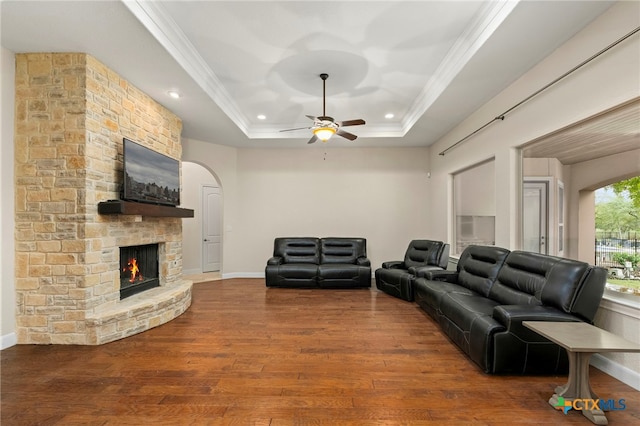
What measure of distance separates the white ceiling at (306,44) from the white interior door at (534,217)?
133cm

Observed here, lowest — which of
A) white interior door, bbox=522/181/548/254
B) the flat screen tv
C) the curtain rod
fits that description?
white interior door, bbox=522/181/548/254

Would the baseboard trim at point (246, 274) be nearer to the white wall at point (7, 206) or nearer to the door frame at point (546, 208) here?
the white wall at point (7, 206)

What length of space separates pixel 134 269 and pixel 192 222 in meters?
3.10

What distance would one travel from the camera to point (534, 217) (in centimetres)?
359

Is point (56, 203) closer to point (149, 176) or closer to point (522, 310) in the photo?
point (149, 176)

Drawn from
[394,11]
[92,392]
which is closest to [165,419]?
[92,392]

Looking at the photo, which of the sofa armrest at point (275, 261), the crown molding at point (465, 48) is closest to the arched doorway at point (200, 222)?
the sofa armrest at point (275, 261)

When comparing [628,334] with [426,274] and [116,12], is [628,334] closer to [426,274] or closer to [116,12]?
[426,274]

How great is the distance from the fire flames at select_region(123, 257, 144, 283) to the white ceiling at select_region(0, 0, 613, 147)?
2.27m

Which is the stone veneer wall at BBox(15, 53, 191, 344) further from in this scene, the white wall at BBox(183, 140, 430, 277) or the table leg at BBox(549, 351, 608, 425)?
the table leg at BBox(549, 351, 608, 425)

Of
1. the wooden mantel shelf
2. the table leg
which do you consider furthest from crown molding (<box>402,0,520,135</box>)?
the wooden mantel shelf

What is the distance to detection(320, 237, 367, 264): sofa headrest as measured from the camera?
6098 mm

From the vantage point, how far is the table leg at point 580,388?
1.93m

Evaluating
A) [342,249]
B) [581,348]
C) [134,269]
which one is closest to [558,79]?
[581,348]
